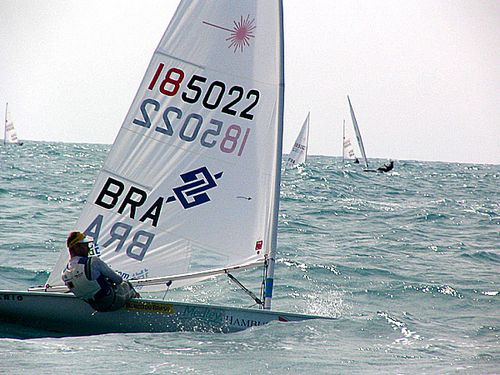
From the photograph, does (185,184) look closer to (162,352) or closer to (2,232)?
(162,352)

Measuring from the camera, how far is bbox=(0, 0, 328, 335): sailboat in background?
746 centimetres

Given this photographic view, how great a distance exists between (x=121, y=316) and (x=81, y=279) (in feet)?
1.88

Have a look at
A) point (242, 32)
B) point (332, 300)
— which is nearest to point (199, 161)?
point (242, 32)

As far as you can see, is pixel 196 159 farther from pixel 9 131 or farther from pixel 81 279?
pixel 9 131

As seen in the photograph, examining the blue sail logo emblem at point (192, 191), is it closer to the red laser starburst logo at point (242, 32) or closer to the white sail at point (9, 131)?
the red laser starburst logo at point (242, 32)

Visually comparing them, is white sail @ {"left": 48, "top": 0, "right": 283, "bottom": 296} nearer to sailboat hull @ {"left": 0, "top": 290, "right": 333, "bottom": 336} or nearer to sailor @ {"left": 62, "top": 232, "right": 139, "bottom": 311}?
sailboat hull @ {"left": 0, "top": 290, "right": 333, "bottom": 336}

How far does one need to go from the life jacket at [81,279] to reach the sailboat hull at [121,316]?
0.72 feet

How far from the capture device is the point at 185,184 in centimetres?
758

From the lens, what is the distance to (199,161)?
24.8 ft

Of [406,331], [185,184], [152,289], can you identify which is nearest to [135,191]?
[185,184]

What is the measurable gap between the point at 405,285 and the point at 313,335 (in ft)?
12.2

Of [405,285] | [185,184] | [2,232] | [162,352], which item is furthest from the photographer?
[2,232]

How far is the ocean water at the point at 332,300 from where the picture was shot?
630cm

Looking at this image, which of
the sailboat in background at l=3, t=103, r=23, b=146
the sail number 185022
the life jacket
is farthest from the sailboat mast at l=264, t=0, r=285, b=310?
the sailboat in background at l=3, t=103, r=23, b=146
